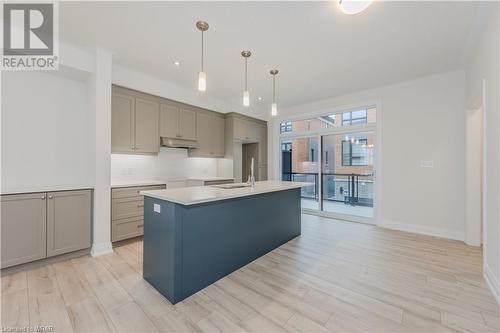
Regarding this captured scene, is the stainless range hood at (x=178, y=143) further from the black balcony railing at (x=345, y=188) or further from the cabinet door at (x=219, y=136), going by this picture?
the black balcony railing at (x=345, y=188)

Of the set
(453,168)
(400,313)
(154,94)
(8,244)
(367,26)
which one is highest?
(367,26)

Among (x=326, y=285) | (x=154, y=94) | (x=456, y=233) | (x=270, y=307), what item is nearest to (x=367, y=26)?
(x=326, y=285)

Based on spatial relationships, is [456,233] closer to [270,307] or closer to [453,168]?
[453,168]

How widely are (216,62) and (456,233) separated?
4.86 metres

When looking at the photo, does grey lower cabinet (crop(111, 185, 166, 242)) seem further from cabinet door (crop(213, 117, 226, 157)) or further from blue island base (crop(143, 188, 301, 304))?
cabinet door (crop(213, 117, 226, 157))

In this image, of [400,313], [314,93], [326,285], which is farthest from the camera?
[314,93]

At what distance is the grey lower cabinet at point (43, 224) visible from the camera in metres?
2.40

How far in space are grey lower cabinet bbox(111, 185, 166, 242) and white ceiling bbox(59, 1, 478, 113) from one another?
6.69 ft

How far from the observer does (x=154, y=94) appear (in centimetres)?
388

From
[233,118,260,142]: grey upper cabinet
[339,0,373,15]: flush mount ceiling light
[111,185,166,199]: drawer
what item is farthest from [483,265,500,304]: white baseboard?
[233,118,260,142]: grey upper cabinet

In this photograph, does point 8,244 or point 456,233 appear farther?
point 456,233

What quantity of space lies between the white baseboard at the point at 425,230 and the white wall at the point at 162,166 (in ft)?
13.2

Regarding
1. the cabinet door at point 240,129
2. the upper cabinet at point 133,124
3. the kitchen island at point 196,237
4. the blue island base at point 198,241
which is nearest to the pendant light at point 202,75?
the kitchen island at point 196,237

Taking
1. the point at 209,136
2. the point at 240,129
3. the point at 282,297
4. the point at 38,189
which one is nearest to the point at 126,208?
the point at 38,189
